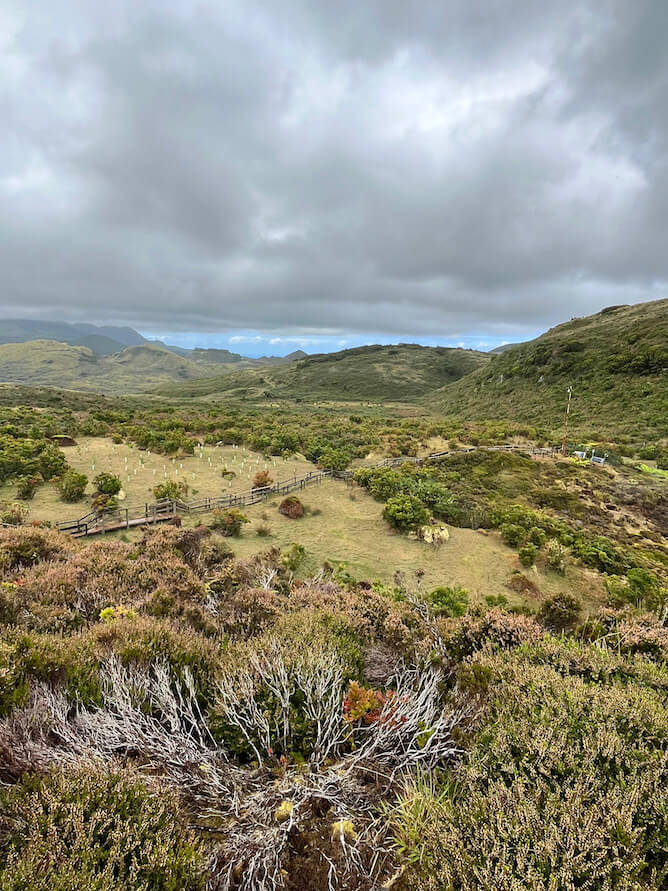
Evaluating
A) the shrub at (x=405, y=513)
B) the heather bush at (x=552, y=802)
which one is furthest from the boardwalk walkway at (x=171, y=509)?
the heather bush at (x=552, y=802)

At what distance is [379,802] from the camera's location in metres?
3.08

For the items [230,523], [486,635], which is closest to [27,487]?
[230,523]

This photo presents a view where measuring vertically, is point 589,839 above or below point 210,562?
above

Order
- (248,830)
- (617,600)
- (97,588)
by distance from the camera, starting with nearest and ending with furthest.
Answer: (248,830) < (97,588) < (617,600)

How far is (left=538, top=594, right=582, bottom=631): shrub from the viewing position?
27.0 ft

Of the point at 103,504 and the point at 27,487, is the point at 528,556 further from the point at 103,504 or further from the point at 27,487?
the point at 27,487

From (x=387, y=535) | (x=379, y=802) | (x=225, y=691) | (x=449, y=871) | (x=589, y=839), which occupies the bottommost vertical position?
(x=387, y=535)

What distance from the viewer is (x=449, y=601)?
383 inches

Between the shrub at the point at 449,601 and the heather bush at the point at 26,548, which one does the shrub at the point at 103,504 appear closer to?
the heather bush at the point at 26,548

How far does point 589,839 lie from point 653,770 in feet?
2.82

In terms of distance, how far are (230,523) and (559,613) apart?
10469mm

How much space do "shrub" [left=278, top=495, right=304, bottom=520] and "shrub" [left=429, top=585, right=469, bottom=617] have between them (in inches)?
273

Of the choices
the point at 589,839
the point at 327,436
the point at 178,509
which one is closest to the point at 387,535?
the point at 178,509

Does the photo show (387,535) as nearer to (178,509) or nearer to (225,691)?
(178,509)
